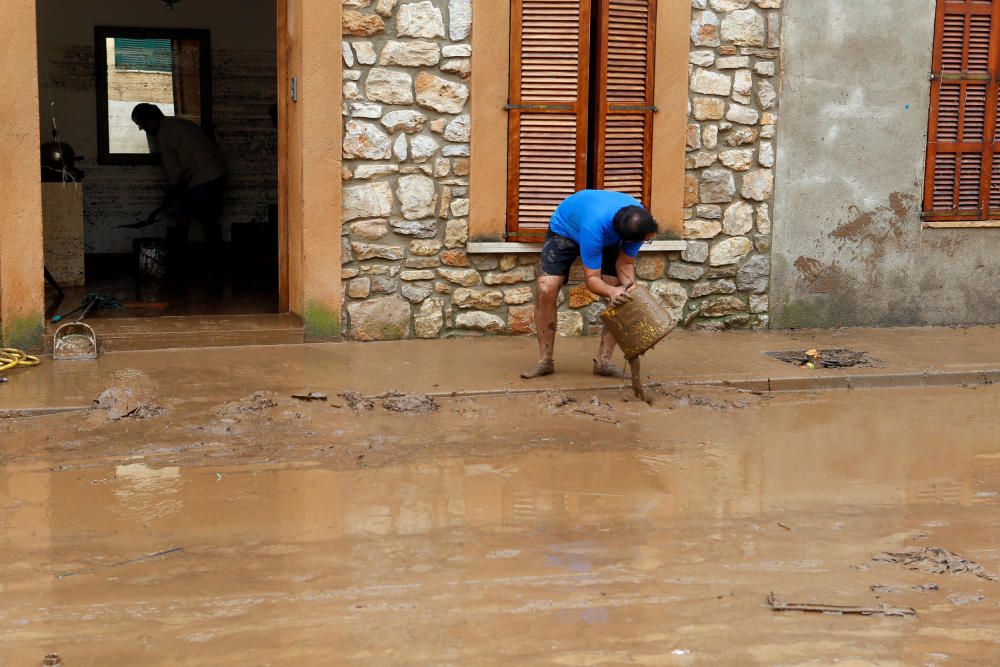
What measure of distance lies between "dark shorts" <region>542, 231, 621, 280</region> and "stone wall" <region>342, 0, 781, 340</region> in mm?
1179

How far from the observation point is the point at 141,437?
6.84 meters

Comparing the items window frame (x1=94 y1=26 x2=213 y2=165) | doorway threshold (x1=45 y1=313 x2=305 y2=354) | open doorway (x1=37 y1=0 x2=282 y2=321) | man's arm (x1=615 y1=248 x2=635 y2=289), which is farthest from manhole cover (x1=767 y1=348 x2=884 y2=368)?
window frame (x1=94 y1=26 x2=213 y2=165)

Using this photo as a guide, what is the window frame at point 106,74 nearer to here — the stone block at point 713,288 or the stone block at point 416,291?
the stone block at point 416,291

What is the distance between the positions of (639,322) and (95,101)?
26.4 ft

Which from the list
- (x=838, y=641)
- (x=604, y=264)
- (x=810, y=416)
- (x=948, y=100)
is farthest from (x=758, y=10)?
(x=838, y=641)

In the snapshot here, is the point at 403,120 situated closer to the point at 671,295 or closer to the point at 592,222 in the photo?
the point at 592,222

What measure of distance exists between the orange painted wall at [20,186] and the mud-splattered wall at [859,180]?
5.54 m

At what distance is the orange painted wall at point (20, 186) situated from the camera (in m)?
8.41

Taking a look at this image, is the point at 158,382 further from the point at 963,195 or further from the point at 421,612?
the point at 963,195

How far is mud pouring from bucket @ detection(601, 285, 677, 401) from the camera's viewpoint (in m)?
7.66

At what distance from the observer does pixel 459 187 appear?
9398mm

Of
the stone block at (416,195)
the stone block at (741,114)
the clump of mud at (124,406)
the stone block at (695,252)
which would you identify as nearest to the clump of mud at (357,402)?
the clump of mud at (124,406)

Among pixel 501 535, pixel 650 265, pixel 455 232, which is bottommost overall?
pixel 501 535

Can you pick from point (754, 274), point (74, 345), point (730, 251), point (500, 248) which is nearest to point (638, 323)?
point (500, 248)
